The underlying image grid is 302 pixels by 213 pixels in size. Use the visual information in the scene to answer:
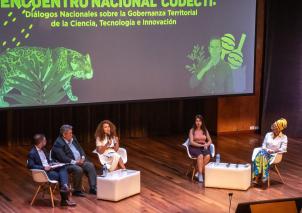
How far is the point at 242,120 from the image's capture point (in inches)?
513

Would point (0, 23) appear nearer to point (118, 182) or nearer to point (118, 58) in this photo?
point (118, 58)

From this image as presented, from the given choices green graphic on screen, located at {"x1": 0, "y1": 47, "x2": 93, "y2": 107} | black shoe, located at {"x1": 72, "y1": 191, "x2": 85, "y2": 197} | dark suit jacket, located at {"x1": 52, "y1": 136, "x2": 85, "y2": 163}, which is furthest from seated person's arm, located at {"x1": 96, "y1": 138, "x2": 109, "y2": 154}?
green graphic on screen, located at {"x1": 0, "y1": 47, "x2": 93, "y2": 107}

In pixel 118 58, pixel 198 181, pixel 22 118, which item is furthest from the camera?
pixel 22 118

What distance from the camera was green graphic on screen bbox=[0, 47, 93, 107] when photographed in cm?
1019

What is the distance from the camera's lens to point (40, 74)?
10.4m

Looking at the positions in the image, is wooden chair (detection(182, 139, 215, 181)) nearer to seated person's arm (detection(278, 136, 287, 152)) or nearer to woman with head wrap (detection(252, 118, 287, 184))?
woman with head wrap (detection(252, 118, 287, 184))

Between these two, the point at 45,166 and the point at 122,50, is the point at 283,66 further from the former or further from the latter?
the point at 45,166

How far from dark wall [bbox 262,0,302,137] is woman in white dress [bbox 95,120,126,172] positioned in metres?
4.05

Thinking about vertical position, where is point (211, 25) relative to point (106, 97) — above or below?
above

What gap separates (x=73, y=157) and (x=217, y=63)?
3484mm

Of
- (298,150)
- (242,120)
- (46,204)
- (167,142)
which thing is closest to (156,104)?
(167,142)

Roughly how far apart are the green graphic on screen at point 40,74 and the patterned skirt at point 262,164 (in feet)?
9.04

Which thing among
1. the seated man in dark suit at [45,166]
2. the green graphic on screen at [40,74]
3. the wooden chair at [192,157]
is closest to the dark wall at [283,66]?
the wooden chair at [192,157]

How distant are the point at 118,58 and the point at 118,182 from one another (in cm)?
265
